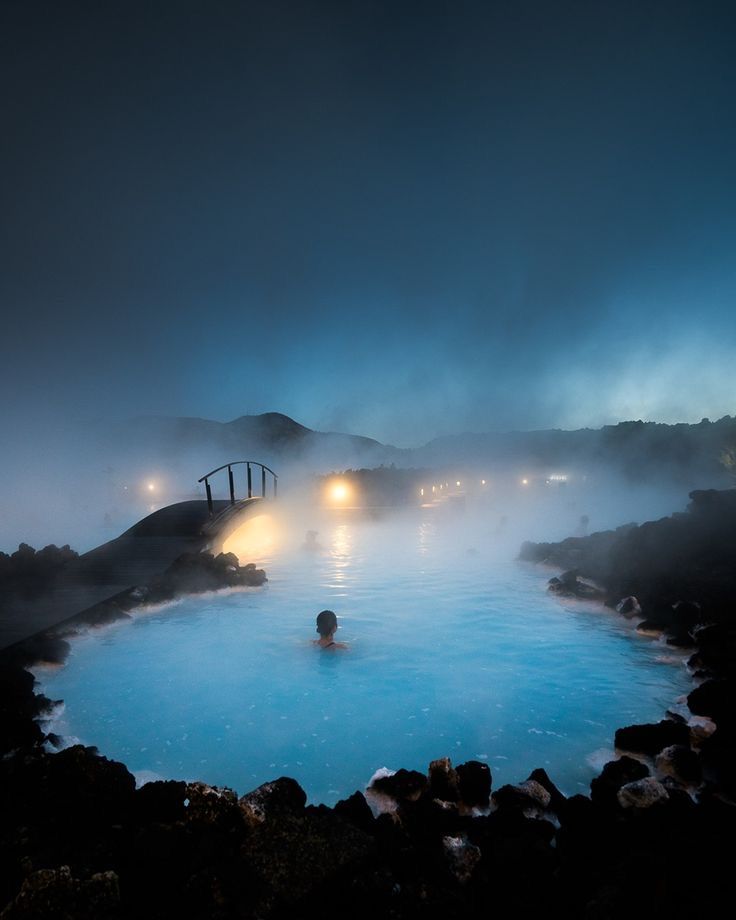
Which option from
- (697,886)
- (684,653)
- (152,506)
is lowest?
(684,653)

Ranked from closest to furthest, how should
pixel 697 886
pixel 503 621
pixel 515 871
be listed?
pixel 697 886 → pixel 515 871 → pixel 503 621

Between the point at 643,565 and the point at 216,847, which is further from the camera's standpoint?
the point at 643,565

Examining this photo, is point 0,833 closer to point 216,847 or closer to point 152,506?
point 216,847

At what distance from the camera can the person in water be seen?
10.5m

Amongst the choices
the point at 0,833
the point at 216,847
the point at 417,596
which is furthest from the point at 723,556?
the point at 0,833

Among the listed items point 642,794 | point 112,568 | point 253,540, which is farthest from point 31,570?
point 642,794

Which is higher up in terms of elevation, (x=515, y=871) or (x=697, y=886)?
(x=697, y=886)

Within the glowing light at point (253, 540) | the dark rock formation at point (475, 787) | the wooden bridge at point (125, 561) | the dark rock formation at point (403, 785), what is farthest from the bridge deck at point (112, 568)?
the dark rock formation at point (475, 787)

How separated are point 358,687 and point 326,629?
1.97 m

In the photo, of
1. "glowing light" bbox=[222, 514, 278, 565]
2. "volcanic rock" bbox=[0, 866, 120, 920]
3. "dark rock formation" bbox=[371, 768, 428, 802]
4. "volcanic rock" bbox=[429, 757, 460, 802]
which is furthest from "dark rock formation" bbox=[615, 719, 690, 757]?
"glowing light" bbox=[222, 514, 278, 565]

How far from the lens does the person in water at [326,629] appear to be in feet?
34.4

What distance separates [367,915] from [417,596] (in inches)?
480

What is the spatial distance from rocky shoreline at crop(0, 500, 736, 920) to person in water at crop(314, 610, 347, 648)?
17.2ft

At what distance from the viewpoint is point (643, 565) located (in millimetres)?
15102
